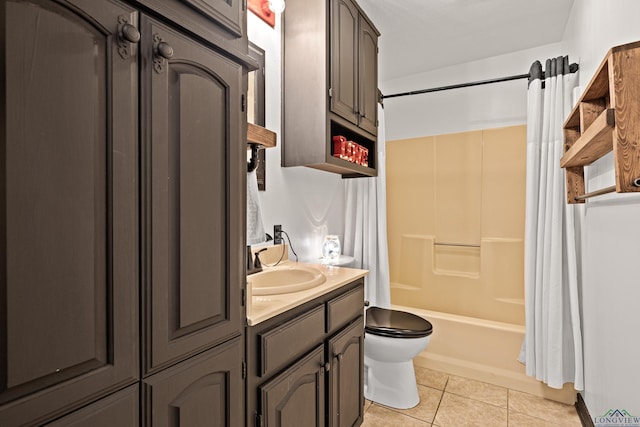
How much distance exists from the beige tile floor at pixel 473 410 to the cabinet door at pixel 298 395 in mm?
704

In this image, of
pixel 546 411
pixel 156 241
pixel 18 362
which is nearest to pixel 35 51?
pixel 156 241

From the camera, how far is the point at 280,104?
189 cm

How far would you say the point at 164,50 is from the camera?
2.41 ft

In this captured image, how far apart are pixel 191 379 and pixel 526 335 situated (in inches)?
83.7

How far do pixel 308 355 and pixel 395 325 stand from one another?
92 centimetres

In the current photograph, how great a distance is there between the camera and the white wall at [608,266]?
127cm

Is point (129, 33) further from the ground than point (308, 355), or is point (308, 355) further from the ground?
point (129, 33)

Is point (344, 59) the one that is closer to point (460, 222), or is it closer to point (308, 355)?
point (308, 355)

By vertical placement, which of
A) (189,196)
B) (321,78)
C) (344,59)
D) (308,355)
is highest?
(344,59)

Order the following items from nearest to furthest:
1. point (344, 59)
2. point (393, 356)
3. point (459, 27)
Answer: point (344, 59) → point (393, 356) → point (459, 27)

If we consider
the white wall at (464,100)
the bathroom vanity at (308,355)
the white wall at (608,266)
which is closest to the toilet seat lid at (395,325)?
the bathroom vanity at (308,355)

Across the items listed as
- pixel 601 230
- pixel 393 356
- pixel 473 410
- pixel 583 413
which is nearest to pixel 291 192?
pixel 393 356

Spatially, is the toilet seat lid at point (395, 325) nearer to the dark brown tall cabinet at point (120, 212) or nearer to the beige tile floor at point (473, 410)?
the beige tile floor at point (473, 410)

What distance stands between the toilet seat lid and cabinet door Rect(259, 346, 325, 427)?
27.3 inches
